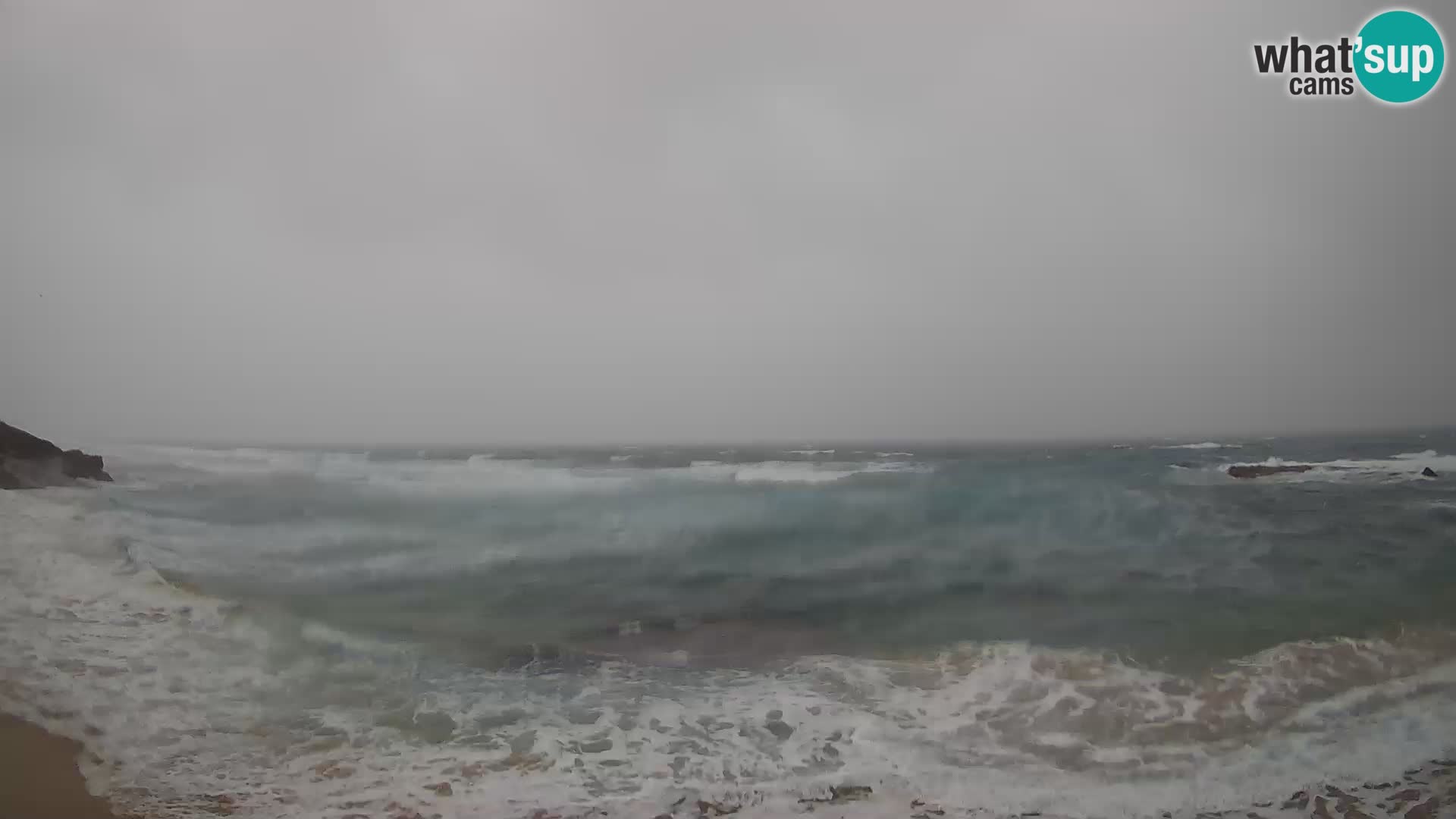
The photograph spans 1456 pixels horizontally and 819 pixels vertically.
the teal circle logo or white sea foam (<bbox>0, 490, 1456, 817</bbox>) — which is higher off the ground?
the teal circle logo

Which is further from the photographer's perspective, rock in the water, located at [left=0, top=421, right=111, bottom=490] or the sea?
rock in the water, located at [left=0, top=421, right=111, bottom=490]

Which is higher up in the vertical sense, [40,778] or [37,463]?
[37,463]

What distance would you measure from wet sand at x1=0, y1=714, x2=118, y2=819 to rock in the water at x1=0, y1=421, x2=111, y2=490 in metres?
0.66

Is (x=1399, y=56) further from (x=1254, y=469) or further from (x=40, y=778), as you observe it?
(x=40, y=778)

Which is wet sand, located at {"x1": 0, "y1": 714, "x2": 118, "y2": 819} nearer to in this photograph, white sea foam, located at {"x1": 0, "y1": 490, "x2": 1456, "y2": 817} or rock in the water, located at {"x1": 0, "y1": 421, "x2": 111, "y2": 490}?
white sea foam, located at {"x1": 0, "y1": 490, "x2": 1456, "y2": 817}

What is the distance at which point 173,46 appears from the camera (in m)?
2.06

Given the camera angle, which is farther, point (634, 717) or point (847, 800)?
point (634, 717)

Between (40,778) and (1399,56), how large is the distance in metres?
4.23

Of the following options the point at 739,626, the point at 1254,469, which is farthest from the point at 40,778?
the point at 1254,469

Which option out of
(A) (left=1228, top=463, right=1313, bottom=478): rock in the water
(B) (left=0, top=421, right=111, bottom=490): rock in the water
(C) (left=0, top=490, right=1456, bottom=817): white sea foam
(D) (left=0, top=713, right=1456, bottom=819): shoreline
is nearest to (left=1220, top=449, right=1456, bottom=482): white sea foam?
(A) (left=1228, top=463, right=1313, bottom=478): rock in the water

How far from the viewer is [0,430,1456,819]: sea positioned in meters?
1.75

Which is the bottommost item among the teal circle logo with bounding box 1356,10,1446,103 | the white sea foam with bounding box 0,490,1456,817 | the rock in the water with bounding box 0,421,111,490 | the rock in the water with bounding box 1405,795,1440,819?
the rock in the water with bounding box 1405,795,1440,819

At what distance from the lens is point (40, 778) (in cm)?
179

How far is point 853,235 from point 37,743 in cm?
269
